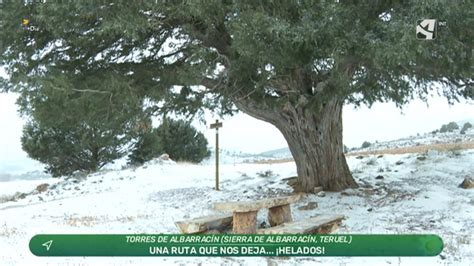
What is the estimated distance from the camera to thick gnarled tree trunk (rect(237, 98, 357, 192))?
10.1 meters

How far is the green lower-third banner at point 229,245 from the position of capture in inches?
196

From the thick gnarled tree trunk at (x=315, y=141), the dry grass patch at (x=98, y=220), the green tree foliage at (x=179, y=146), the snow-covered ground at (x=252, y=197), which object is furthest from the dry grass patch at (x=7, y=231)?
the green tree foliage at (x=179, y=146)

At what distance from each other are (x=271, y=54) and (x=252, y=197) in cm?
547

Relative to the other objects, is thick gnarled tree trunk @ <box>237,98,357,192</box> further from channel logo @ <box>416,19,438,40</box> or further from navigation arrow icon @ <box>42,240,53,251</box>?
navigation arrow icon @ <box>42,240,53,251</box>

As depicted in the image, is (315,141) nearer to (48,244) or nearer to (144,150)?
(48,244)

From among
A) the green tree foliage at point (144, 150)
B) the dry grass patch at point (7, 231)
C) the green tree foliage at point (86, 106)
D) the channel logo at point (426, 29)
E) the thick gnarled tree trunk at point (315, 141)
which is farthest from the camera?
the green tree foliage at point (144, 150)

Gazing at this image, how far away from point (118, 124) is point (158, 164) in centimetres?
807

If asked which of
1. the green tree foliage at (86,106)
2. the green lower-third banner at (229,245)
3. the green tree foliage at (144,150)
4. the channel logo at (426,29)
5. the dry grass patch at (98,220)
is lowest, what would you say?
the dry grass patch at (98,220)

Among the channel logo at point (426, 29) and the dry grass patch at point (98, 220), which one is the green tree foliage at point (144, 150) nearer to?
the dry grass patch at point (98, 220)

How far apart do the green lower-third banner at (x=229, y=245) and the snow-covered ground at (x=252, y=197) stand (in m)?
0.17

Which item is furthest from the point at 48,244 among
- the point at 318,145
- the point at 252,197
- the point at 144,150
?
the point at 144,150

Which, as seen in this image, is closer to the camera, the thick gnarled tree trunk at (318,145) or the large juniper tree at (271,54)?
the large juniper tree at (271,54)

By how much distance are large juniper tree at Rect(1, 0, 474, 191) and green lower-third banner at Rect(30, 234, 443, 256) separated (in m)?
2.10

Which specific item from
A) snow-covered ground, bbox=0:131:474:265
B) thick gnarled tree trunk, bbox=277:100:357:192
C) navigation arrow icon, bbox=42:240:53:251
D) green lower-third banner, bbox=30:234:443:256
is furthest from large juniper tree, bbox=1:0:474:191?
navigation arrow icon, bbox=42:240:53:251
